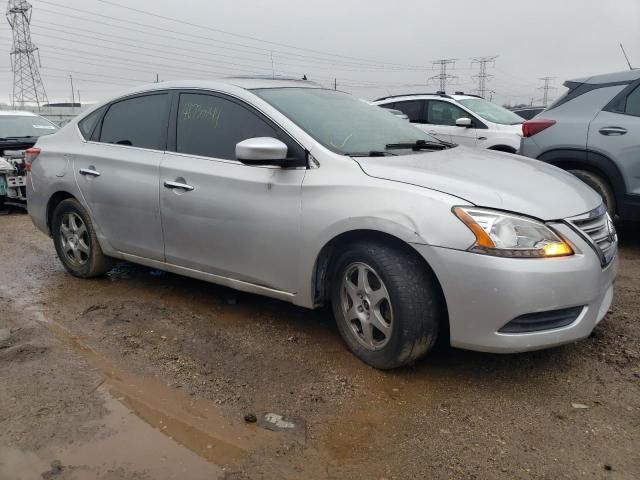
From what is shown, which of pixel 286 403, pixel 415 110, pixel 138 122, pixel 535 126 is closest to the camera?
pixel 286 403

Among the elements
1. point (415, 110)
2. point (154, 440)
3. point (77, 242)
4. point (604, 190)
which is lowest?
point (154, 440)

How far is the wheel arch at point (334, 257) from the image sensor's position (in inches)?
121

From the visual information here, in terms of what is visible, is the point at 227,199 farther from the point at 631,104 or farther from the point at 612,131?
the point at 631,104

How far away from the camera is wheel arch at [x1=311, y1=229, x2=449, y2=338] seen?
3072 millimetres

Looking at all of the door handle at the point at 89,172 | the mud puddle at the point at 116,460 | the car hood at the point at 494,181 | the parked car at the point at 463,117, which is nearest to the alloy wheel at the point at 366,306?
the car hood at the point at 494,181

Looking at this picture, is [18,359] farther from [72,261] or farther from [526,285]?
[526,285]

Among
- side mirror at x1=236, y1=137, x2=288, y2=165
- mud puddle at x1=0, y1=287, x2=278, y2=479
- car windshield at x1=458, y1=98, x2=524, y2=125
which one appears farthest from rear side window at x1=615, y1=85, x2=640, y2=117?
mud puddle at x1=0, y1=287, x2=278, y2=479

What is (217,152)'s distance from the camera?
12.9 feet

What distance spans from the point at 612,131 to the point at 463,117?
4.17m

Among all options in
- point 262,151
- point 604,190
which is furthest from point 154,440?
point 604,190

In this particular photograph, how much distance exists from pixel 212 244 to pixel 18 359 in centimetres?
137

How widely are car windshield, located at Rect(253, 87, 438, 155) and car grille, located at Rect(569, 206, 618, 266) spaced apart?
1149 millimetres

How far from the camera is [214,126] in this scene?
13.2 feet

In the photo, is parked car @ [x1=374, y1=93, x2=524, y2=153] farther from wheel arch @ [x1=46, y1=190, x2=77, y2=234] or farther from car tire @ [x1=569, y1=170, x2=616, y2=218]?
wheel arch @ [x1=46, y1=190, x2=77, y2=234]
